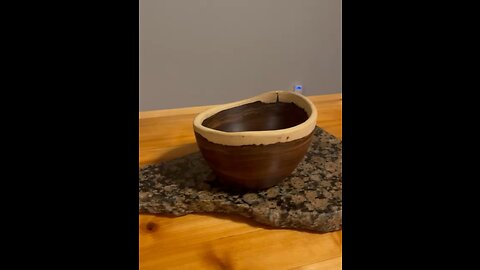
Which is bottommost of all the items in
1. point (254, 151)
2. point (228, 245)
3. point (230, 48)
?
point (228, 245)

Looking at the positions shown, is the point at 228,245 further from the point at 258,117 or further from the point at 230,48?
the point at 230,48

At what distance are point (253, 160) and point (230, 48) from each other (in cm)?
128

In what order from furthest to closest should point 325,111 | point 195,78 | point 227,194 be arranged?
point 195,78 < point 325,111 < point 227,194

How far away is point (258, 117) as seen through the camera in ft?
2.36

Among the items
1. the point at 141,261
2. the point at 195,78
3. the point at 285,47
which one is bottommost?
the point at 141,261

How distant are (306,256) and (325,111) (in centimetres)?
54

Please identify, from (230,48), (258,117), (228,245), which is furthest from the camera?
(230,48)

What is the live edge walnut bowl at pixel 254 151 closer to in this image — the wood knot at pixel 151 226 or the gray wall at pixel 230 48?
the wood knot at pixel 151 226

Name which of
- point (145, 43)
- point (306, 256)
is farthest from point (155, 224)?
point (145, 43)

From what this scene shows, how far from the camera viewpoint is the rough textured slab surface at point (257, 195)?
0.53 m

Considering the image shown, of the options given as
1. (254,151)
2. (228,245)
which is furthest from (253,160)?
(228,245)

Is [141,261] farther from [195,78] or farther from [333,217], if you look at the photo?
[195,78]

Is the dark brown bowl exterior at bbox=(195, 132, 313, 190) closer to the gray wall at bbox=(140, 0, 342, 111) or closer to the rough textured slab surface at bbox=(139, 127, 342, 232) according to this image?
the rough textured slab surface at bbox=(139, 127, 342, 232)

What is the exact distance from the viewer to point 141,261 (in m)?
0.46
